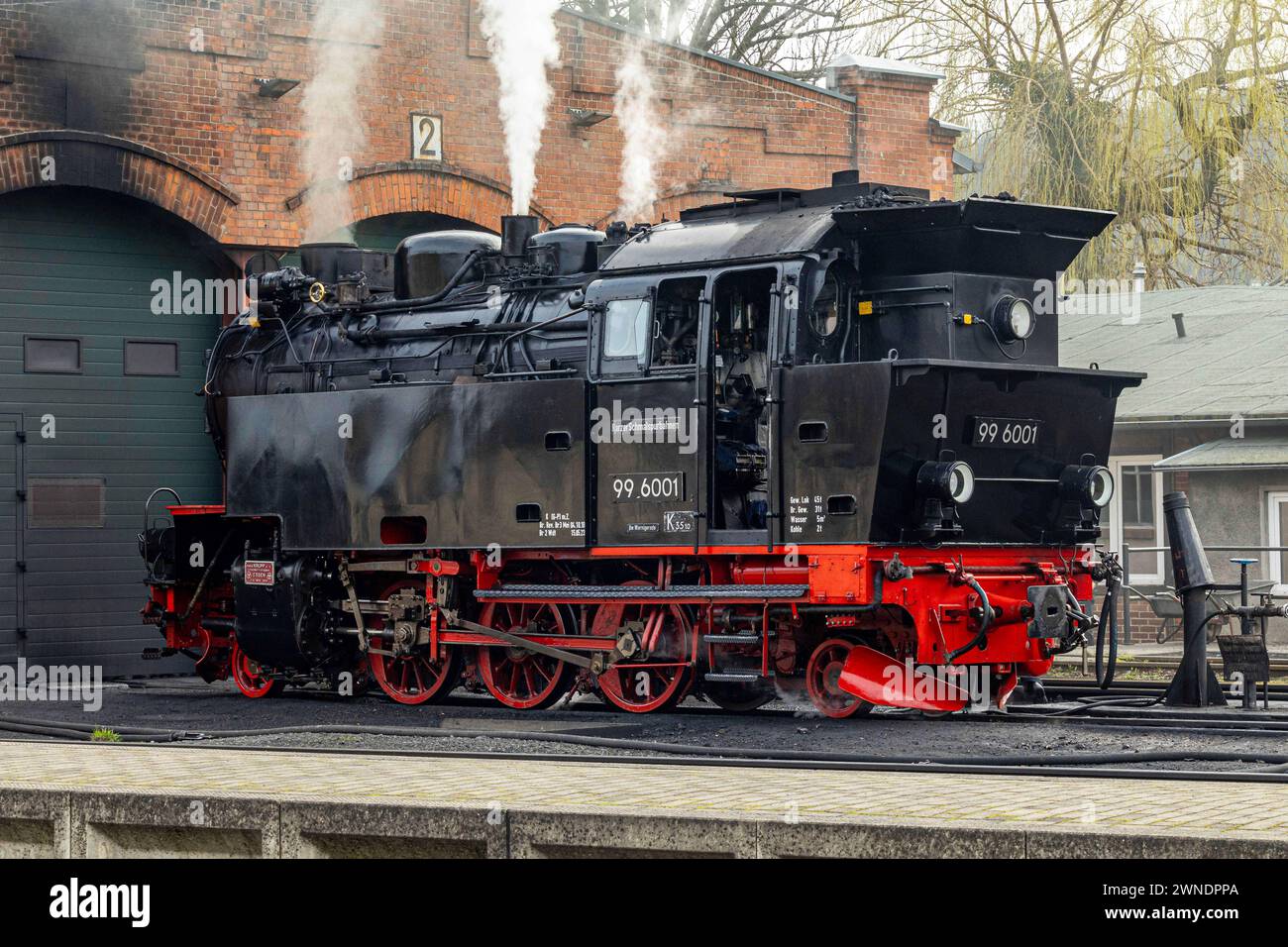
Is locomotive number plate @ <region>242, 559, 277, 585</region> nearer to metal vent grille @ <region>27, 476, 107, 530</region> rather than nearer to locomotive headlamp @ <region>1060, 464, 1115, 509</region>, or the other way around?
metal vent grille @ <region>27, 476, 107, 530</region>

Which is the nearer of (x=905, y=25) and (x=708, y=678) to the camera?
(x=708, y=678)

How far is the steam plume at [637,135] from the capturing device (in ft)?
68.6

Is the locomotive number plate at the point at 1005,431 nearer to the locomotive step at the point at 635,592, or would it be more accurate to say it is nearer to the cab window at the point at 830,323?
the cab window at the point at 830,323

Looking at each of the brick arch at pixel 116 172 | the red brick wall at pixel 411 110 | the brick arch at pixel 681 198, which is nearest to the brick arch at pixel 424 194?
the red brick wall at pixel 411 110

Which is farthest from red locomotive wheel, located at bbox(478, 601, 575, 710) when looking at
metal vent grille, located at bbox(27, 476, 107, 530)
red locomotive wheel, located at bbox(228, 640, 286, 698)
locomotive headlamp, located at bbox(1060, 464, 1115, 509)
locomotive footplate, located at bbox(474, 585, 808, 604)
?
metal vent grille, located at bbox(27, 476, 107, 530)

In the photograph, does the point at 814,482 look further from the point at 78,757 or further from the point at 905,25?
the point at 905,25

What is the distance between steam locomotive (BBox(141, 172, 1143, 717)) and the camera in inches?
462

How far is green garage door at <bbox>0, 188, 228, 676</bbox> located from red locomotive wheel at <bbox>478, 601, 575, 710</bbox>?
6363 mm

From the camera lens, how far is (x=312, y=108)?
1933 cm

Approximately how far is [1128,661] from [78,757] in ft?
36.7

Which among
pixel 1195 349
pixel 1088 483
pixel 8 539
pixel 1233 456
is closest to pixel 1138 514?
pixel 1195 349

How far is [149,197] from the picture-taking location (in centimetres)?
1842
